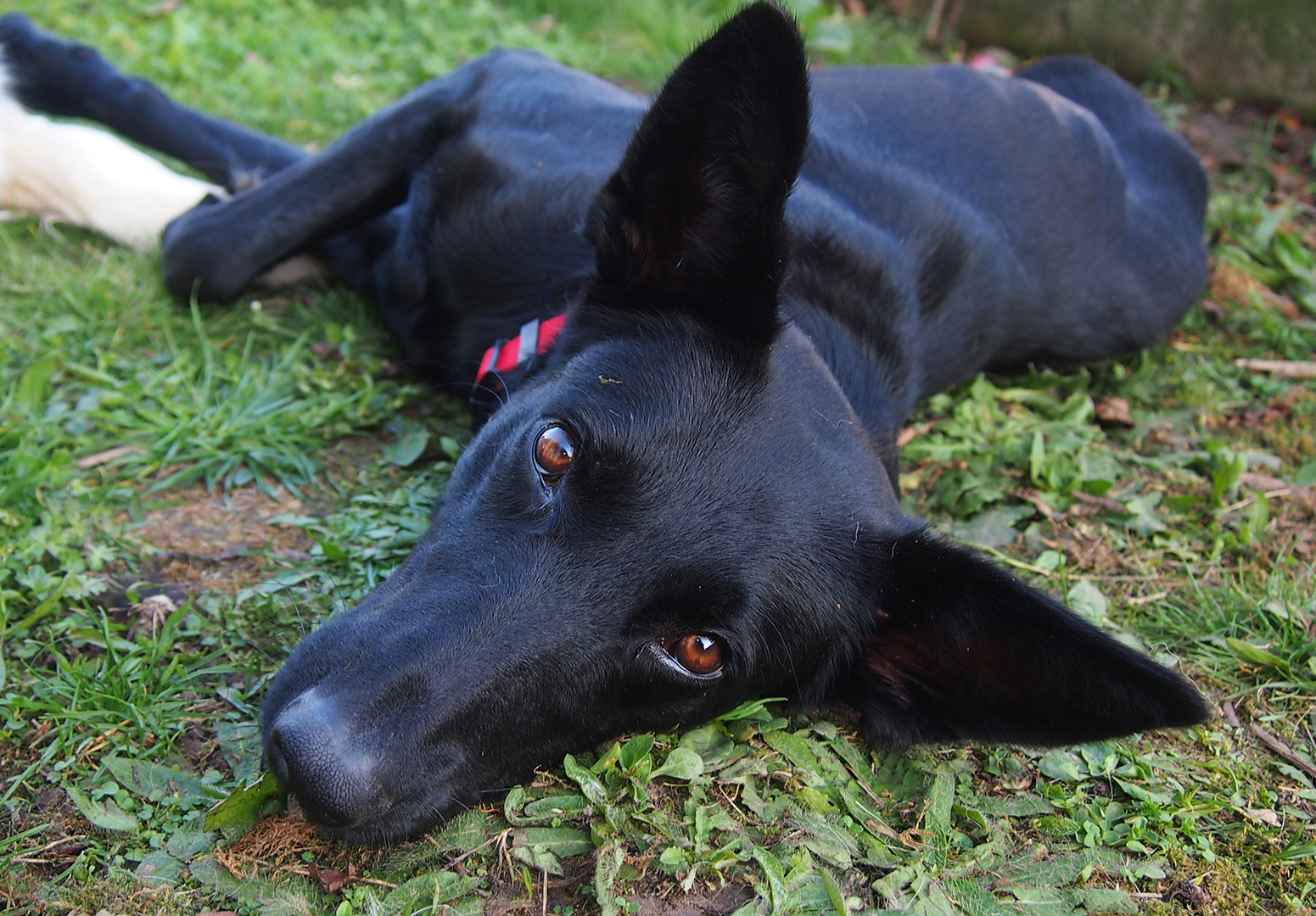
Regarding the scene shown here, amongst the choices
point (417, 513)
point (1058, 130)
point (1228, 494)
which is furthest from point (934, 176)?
point (417, 513)

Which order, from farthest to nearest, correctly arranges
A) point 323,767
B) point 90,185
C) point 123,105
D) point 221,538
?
point 123,105 < point 90,185 < point 221,538 < point 323,767

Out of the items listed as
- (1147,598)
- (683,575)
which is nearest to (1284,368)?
(1147,598)

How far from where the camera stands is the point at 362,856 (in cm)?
184

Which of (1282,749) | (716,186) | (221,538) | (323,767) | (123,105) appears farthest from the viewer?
(123,105)

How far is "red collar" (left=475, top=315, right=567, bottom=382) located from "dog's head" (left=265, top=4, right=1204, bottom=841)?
0.57 ft

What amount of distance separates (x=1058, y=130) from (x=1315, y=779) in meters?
2.31

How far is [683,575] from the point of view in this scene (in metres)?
1.93

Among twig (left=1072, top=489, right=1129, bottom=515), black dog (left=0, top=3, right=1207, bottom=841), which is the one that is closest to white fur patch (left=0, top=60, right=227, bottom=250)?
black dog (left=0, top=3, right=1207, bottom=841)

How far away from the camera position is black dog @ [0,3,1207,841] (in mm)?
1856

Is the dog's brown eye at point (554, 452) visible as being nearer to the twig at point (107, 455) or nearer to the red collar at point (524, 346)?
the red collar at point (524, 346)

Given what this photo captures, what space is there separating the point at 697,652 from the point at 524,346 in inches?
40.0

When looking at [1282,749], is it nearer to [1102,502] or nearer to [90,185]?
[1102,502]

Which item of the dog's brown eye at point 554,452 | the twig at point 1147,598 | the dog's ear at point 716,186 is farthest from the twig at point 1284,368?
the dog's brown eye at point 554,452

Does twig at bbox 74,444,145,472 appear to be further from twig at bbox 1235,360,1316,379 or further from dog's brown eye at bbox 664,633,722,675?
twig at bbox 1235,360,1316,379
